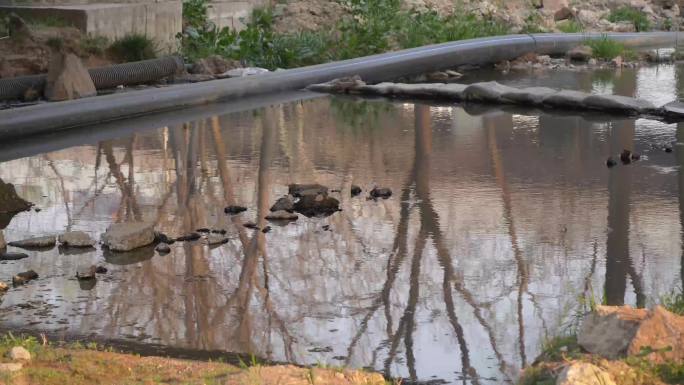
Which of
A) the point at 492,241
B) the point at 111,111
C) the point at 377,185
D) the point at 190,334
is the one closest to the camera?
the point at 190,334

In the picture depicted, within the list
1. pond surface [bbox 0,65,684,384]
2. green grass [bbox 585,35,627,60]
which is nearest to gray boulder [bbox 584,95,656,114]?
pond surface [bbox 0,65,684,384]

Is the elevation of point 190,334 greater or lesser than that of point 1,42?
lesser

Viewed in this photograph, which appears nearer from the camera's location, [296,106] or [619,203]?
[619,203]

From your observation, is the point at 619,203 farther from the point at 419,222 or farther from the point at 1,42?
the point at 1,42

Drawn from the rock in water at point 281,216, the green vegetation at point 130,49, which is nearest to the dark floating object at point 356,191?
the rock in water at point 281,216

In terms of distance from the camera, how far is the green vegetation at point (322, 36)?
1330 cm

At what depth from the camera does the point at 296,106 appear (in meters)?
10.6

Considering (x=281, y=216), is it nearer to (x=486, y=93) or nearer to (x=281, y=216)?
(x=281, y=216)

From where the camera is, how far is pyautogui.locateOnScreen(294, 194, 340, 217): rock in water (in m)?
6.63

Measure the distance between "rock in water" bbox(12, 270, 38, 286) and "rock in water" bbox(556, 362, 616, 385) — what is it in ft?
9.07

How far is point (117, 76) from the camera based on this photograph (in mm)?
11352

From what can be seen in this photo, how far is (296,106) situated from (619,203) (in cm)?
445

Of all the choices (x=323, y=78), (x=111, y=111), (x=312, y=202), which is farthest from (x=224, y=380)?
(x=323, y=78)

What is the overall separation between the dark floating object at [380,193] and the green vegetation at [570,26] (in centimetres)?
1188
